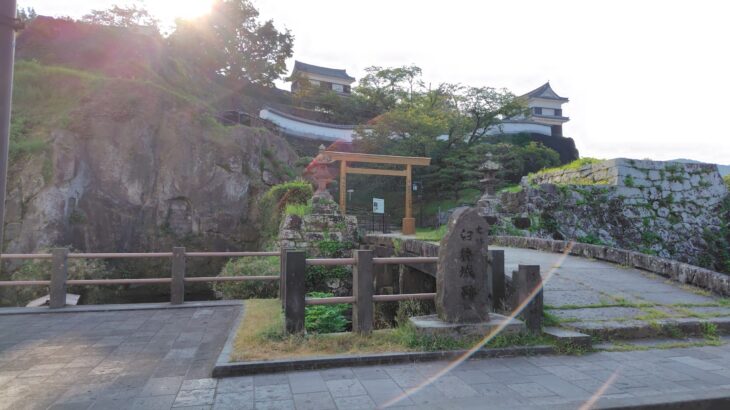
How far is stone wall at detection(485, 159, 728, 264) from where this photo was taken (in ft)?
42.3

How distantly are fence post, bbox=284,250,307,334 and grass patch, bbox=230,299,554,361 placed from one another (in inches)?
5.8

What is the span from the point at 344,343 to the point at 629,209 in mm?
12237


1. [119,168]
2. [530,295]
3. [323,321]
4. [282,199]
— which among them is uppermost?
[119,168]

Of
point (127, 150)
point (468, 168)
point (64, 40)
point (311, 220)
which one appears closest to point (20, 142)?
point (127, 150)

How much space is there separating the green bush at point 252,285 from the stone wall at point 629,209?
7296 mm

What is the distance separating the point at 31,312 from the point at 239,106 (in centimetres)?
2625

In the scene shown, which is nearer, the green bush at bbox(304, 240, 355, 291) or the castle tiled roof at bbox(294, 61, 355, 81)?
the green bush at bbox(304, 240, 355, 291)

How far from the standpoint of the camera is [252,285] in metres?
10.9

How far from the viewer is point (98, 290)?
13.7 metres

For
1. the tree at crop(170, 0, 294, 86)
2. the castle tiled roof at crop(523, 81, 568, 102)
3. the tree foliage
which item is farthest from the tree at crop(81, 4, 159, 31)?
the castle tiled roof at crop(523, 81, 568, 102)

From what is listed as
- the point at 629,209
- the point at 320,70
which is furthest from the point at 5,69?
the point at 320,70

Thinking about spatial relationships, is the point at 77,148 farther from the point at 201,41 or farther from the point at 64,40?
the point at 201,41

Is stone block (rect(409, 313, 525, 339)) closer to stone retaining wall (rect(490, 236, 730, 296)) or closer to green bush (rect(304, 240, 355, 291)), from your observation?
stone retaining wall (rect(490, 236, 730, 296))

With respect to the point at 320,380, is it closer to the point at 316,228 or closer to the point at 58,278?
the point at 58,278
